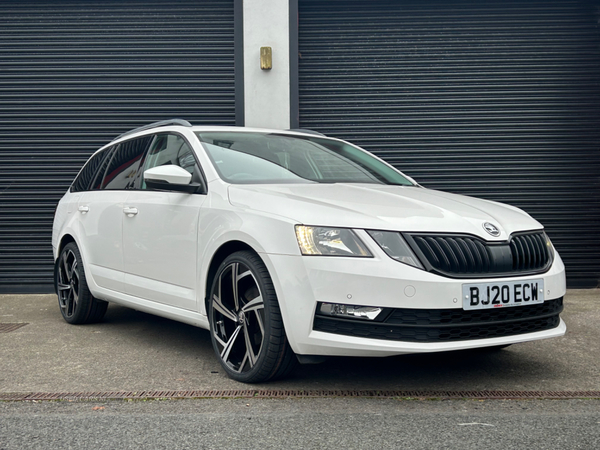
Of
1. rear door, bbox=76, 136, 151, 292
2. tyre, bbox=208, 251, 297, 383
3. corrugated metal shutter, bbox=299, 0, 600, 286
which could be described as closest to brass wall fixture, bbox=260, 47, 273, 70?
corrugated metal shutter, bbox=299, 0, 600, 286

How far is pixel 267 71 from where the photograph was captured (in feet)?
25.8

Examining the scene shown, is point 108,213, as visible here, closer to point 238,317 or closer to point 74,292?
point 74,292

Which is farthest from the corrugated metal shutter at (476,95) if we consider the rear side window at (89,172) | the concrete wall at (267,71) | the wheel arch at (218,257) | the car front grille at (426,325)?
the car front grille at (426,325)

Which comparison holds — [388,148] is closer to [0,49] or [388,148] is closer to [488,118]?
[488,118]

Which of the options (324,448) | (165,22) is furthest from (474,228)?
(165,22)

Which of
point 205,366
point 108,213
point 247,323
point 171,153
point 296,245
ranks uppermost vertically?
point 171,153

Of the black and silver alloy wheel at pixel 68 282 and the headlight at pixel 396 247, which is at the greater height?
the headlight at pixel 396 247

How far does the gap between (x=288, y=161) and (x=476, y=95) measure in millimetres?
4392

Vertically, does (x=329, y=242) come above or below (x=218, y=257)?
above

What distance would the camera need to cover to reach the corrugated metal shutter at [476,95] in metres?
7.88

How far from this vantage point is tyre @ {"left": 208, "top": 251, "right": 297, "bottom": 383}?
3.35 m

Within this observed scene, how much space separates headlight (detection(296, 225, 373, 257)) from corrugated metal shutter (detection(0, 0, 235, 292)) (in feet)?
16.5

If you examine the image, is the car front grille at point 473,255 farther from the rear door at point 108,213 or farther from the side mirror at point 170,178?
the rear door at point 108,213

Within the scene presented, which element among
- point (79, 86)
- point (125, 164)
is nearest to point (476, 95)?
point (125, 164)
